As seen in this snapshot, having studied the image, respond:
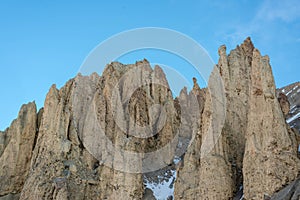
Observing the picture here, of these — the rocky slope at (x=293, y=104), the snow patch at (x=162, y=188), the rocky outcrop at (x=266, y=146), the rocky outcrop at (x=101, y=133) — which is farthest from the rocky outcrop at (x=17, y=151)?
the rocky slope at (x=293, y=104)

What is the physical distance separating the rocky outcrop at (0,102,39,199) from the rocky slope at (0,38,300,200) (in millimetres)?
163

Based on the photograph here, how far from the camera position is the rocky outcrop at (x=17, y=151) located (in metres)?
59.5

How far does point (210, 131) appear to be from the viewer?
1722 inches

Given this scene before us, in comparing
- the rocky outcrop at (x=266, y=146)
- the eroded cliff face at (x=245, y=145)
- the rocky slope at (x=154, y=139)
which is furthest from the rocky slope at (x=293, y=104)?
the rocky outcrop at (x=266, y=146)

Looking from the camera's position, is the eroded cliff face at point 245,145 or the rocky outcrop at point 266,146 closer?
the rocky outcrop at point 266,146

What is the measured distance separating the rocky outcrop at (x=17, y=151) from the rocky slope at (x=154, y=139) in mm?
163

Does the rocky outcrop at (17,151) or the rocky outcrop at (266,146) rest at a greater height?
the rocky outcrop at (17,151)

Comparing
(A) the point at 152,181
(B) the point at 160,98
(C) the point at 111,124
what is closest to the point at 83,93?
(C) the point at 111,124

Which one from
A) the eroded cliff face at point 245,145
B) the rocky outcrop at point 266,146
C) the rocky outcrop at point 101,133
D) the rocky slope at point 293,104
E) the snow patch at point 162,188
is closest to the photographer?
the rocky outcrop at point 266,146

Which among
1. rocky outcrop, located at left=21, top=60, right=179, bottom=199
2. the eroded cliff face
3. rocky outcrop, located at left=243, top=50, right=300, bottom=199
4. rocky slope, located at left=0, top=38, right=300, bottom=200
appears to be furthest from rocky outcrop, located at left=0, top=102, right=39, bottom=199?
rocky outcrop, located at left=243, top=50, right=300, bottom=199

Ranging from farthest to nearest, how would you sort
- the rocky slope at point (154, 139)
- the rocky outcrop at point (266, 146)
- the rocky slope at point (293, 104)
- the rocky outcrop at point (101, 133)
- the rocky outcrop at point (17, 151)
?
the rocky slope at point (293, 104)
the rocky outcrop at point (17, 151)
the rocky outcrop at point (101, 133)
the rocky slope at point (154, 139)
the rocky outcrop at point (266, 146)

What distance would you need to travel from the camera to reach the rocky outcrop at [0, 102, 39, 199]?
59500 millimetres

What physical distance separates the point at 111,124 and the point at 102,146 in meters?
4.60

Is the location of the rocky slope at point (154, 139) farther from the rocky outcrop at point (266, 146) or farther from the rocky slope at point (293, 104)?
the rocky slope at point (293, 104)
